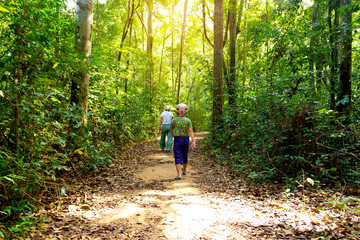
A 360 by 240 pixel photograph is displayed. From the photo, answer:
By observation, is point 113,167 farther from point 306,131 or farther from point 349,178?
point 349,178

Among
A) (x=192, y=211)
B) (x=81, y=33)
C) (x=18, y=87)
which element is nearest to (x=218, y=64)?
(x=81, y=33)

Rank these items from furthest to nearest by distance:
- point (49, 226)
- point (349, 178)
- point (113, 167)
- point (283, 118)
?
point (113, 167) < point (283, 118) < point (349, 178) < point (49, 226)

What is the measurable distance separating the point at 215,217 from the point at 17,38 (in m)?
4.33

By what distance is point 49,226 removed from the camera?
124 inches

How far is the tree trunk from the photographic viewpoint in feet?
35.4

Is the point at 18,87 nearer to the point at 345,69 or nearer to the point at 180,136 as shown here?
the point at 180,136

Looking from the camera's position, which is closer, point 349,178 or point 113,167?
point 349,178

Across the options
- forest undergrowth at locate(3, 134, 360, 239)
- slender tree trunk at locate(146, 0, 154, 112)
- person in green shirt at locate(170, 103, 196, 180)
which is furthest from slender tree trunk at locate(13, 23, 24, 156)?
slender tree trunk at locate(146, 0, 154, 112)

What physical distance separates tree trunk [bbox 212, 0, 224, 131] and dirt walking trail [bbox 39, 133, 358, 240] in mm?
5738

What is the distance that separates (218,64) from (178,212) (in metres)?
8.95

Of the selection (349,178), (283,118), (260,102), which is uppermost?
(260,102)

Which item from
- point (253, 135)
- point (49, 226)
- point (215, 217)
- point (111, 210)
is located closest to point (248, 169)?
point (253, 135)

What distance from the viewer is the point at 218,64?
1116cm

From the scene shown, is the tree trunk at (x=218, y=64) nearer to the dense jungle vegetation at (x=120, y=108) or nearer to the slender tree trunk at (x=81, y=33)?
the dense jungle vegetation at (x=120, y=108)
